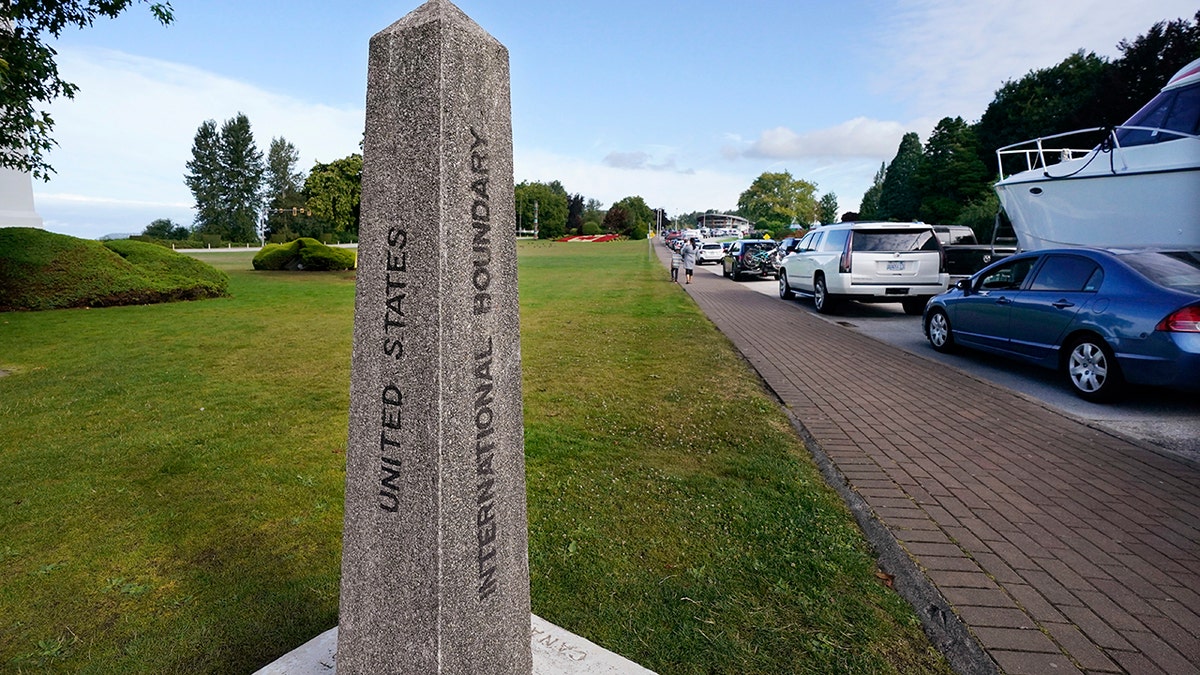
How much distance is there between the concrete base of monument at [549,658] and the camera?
2492 millimetres

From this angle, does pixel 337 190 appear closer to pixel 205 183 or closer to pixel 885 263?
pixel 885 263

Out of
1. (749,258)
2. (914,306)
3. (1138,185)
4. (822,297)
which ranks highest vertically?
(1138,185)

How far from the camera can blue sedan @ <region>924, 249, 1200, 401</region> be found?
609 cm

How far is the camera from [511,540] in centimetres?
227

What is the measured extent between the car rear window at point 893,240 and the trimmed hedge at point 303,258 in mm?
19896

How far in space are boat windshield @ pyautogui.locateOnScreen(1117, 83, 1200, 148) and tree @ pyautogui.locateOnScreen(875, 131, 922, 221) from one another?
57835 mm

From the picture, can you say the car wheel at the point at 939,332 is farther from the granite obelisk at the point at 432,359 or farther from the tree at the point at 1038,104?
the tree at the point at 1038,104

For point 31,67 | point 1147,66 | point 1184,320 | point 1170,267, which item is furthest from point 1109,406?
point 1147,66

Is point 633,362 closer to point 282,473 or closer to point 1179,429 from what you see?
point 282,473

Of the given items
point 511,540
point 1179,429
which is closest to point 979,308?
point 1179,429

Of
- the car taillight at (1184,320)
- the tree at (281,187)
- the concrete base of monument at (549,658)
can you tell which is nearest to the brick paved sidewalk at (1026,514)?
the car taillight at (1184,320)

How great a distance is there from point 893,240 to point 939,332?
4.32m

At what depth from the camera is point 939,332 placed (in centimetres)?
998

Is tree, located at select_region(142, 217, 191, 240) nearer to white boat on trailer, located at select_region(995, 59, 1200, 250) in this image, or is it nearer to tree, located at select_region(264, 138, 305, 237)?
tree, located at select_region(264, 138, 305, 237)
